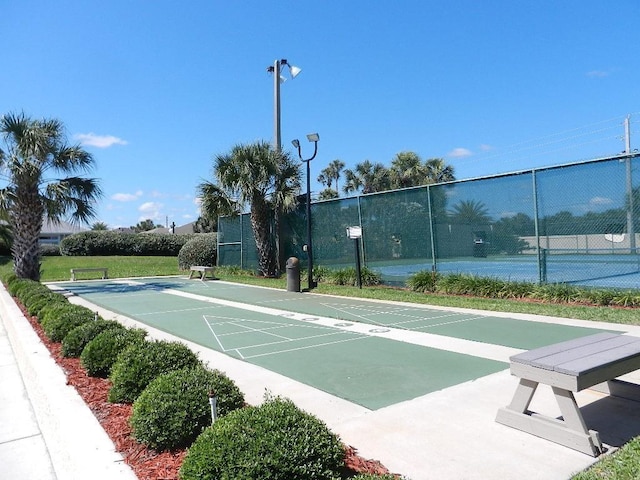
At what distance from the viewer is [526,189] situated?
35.6 ft

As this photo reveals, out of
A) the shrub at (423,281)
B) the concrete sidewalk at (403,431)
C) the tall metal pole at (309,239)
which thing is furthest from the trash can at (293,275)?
the concrete sidewalk at (403,431)

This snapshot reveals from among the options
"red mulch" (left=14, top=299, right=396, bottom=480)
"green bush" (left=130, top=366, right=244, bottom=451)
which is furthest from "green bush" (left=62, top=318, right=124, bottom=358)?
"green bush" (left=130, top=366, right=244, bottom=451)

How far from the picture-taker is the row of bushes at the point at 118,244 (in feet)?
120

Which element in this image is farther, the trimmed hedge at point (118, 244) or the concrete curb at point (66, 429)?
the trimmed hedge at point (118, 244)

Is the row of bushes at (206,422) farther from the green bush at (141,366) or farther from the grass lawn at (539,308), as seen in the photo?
the grass lawn at (539,308)

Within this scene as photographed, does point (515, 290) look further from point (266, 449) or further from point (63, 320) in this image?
point (266, 449)

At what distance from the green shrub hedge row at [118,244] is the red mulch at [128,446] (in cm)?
3501

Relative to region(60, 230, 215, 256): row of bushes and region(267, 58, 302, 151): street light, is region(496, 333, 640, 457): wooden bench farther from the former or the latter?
region(60, 230, 215, 256): row of bushes

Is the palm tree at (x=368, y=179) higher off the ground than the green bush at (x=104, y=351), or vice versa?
the palm tree at (x=368, y=179)

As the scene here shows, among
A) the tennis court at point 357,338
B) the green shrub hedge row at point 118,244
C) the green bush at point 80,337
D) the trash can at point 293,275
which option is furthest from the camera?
the green shrub hedge row at point 118,244

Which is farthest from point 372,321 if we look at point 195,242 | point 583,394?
point 195,242

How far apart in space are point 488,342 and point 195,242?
20.2m

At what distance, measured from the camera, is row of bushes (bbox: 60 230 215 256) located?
3656 cm

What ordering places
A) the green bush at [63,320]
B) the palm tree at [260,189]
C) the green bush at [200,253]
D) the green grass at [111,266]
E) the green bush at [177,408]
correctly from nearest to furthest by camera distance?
the green bush at [177,408], the green bush at [63,320], the palm tree at [260,189], the green grass at [111,266], the green bush at [200,253]
